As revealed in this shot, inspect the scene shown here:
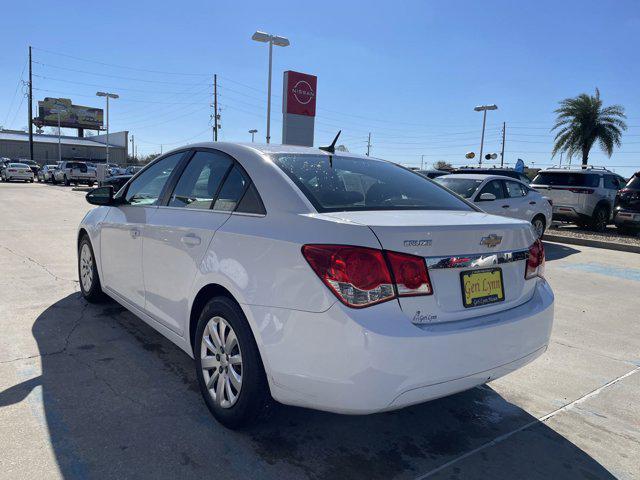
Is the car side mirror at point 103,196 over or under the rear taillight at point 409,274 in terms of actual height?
over

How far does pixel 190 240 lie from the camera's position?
3131mm

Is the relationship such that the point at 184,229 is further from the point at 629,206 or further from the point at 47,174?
the point at 47,174

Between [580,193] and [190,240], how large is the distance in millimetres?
13329

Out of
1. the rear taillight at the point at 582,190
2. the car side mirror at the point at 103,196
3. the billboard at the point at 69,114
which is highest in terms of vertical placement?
the billboard at the point at 69,114

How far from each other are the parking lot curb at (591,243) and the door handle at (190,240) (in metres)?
10.5

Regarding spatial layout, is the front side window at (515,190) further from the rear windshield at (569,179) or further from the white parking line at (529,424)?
the white parking line at (529,424)

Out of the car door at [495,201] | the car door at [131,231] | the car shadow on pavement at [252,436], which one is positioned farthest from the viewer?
the car door at [495,201]

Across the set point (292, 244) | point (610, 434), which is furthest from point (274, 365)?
point (610, 434)

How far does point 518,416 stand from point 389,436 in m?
0.91

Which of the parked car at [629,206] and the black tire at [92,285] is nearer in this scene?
the black tire at [92,285]

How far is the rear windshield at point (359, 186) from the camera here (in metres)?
2.86

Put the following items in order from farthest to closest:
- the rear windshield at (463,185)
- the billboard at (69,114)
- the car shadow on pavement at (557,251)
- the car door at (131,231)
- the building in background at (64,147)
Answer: the billboard at (69,114) → the building in background at (64,147) → the rear windshield at (463,185) → the car shadow on pavement at (557,251) → the car door at (131,231)

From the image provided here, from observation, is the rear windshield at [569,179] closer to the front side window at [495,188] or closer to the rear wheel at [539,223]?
Result: the rear wheel at [539,223]

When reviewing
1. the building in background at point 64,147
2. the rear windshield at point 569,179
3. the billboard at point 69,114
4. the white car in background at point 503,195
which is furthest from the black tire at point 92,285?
the billboard at point 69,114
